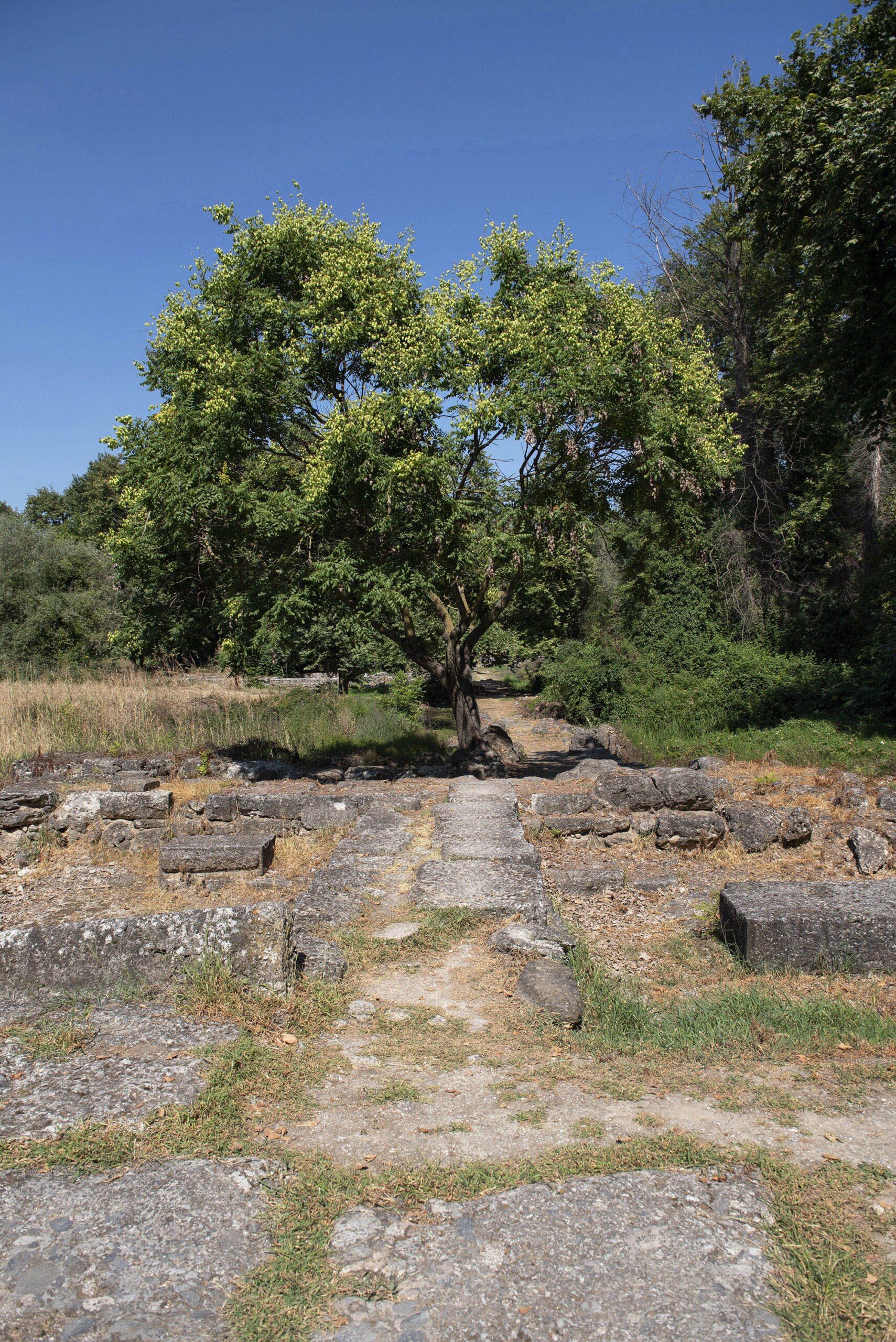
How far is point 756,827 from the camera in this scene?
831 centimetres

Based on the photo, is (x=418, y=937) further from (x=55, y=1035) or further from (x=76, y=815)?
(x=76, y=815)

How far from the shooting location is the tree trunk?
13508 millimetres

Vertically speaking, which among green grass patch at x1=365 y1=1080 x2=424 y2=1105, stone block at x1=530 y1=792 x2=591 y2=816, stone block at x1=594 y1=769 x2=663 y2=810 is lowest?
green grass patch at x1=365 y1=1080 x2=424 y2=1105

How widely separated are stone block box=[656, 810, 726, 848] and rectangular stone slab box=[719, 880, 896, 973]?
298 centimetres

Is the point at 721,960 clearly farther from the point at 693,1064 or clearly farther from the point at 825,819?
the point at 825,819

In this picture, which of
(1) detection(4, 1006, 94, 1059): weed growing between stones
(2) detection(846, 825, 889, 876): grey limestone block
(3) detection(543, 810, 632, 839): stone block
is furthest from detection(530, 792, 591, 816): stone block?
(1) detection(4, 1006, 94, 1059): weed growing between stones

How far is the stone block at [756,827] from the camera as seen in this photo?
8266mm

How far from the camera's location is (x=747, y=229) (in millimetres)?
16172

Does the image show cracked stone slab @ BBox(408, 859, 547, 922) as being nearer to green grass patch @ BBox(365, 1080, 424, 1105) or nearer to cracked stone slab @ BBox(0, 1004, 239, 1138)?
green grass patch @ BBox(365, 1080, 424, 1105)

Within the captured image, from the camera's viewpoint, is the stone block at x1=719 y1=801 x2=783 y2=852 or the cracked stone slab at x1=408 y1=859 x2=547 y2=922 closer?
the cracked stone slab at x1=408 y1=859 x2=547 y2=922

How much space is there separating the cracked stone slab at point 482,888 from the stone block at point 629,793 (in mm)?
2438

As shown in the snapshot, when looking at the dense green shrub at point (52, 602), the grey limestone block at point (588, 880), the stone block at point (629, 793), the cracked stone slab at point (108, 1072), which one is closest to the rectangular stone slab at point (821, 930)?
the grey limestone block at point (588, 880)

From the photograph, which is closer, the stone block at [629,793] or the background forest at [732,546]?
the stone block at [629,793]

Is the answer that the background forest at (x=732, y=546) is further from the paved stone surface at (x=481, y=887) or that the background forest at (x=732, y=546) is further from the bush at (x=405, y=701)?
the paved stone surface at (x=481, y=887)
